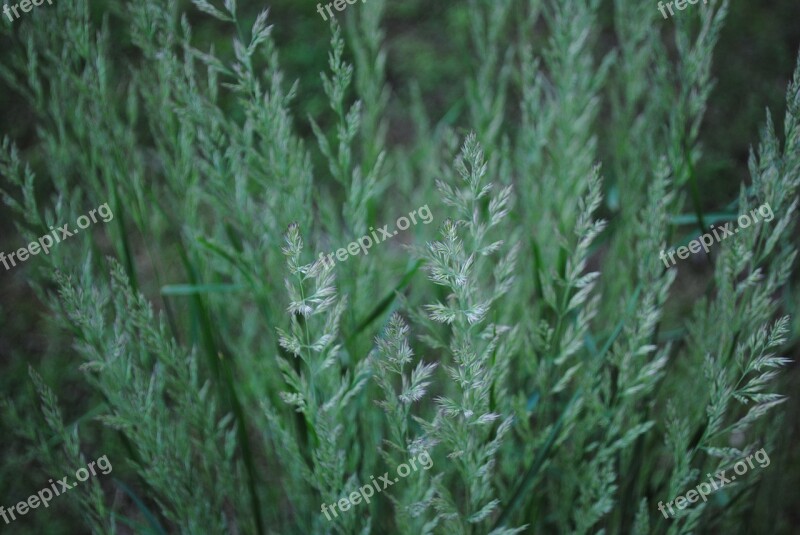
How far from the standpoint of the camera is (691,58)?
100 cm

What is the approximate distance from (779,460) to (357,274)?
80 centimetres

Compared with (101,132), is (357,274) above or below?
below

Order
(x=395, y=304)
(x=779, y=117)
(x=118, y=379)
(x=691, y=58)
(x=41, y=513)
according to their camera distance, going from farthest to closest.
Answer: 1. (x=779, y=117)
2. (x=41, y=513)
3. (x=395, y=304)
4. (x=691, y=58)
5. (x=118, y=379)

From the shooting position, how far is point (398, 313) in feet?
3.88

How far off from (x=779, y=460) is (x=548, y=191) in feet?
2.00

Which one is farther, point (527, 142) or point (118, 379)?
point (527, 142)

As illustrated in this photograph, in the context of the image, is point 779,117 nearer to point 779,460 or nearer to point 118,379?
point 779,460

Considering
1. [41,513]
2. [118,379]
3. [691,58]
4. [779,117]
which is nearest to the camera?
[118,379]

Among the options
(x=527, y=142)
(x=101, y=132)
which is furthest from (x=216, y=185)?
(x=527, y=142)

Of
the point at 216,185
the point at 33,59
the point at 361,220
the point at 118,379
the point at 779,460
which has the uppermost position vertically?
the point at 33,59

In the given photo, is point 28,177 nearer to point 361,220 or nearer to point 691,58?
point 361,220

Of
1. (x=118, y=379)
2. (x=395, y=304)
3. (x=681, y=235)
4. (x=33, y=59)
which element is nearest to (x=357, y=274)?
(x=395, y=304)

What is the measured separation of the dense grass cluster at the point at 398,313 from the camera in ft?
2.75

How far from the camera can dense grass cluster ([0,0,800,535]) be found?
838mm
